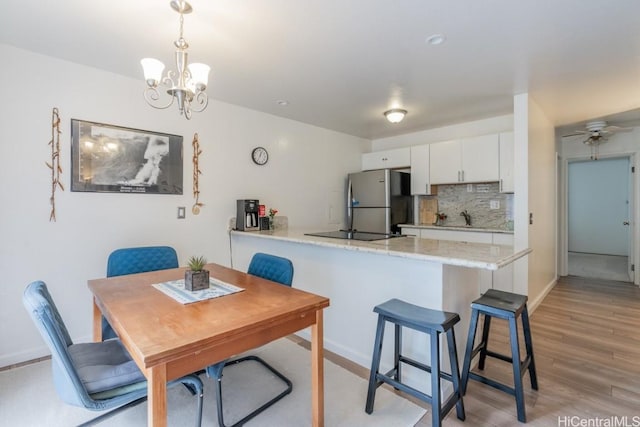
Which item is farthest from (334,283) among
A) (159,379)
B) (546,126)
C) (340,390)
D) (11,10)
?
(546,126)

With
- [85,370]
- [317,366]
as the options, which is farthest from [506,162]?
[85,370]

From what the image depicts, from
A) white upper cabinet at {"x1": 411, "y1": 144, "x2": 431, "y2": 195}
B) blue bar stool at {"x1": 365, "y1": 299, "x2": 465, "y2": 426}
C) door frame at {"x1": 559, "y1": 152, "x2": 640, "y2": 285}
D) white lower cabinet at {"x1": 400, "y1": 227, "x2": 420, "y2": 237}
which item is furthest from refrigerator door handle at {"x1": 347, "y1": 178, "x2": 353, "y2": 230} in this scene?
door frame at {"x1": 559, "y1": 152, "x2": 640, "y2": 285}

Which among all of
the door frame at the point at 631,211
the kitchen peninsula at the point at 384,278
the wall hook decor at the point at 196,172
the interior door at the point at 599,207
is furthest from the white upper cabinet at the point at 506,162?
the interior door at the point at 599,207

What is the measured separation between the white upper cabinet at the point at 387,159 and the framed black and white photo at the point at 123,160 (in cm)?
301

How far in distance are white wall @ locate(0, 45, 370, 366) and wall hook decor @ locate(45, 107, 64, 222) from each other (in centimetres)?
3

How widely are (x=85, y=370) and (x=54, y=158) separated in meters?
1.86

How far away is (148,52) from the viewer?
7.62ft

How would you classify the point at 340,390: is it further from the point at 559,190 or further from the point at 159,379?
the point at 559,190

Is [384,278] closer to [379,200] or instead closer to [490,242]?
[490,242]

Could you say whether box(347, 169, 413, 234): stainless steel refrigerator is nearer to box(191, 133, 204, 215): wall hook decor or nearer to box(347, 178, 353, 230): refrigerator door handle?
box(347, 178, 353, 230): refrigerator door handle

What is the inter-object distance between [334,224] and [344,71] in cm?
260

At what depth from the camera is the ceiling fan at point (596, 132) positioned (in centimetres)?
407

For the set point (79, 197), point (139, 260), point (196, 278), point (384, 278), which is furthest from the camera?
point (79, 197)

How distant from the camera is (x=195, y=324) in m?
1.26
